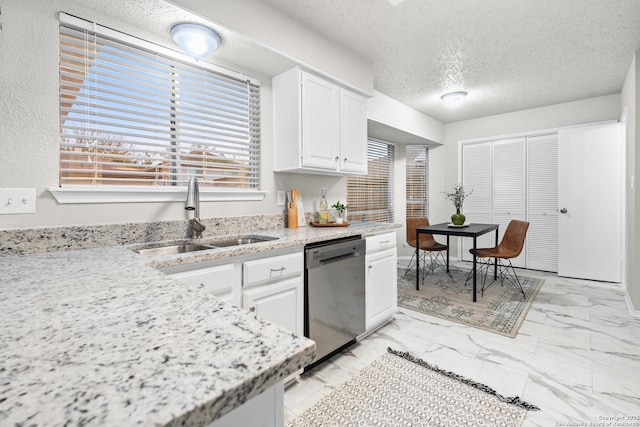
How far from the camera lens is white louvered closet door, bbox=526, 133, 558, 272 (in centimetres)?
469

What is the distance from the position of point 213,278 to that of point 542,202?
5115 mm

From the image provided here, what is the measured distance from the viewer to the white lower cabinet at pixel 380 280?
99.3 inches

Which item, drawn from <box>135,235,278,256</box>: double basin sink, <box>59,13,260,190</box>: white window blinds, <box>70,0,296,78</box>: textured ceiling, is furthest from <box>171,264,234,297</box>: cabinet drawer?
<box>70,0,296,78</box>: textured ceiling

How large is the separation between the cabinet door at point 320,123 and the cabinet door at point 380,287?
0.90 meters

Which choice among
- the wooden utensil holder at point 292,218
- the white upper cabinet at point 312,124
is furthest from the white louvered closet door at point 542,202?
the wooden utensil holder at point 292,218

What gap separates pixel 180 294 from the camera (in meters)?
0.81

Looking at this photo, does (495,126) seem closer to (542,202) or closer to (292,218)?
(542,202)

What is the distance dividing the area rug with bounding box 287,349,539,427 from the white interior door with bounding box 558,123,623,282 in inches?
143

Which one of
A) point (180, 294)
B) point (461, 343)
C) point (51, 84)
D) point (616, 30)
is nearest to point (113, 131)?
point (51, 84)

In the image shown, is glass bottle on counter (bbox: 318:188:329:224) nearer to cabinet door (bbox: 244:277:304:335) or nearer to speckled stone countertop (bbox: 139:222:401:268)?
speckled stone countertop (bbox: 139:222:401:268)

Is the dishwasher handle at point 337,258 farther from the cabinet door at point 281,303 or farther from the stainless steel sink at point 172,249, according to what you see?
the stainless steel sink at point 172,249

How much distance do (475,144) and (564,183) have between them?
1.45 m

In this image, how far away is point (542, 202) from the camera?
4793 mm

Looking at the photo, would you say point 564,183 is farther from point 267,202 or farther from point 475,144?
point 267,202
